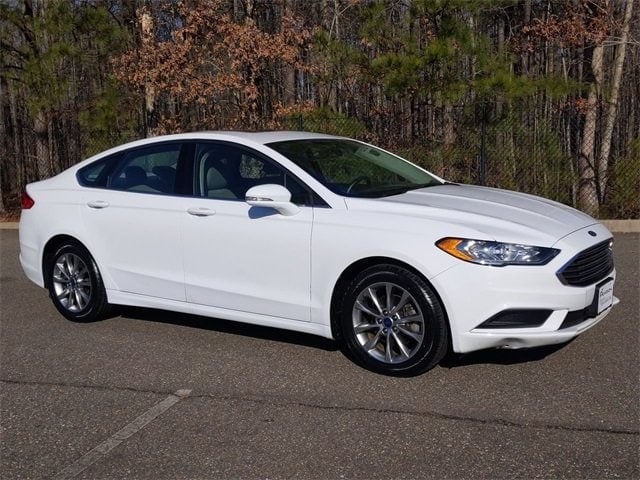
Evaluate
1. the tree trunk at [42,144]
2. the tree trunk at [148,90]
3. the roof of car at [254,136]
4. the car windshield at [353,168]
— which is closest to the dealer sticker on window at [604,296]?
the car windshield at [353,168]

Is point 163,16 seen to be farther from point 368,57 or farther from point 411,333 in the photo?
point 411,333

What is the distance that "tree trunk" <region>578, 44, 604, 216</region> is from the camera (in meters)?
11.6

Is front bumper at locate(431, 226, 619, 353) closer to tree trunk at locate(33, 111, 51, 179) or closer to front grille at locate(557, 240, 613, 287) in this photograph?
front grille at locate(557, 240, 613, 287)

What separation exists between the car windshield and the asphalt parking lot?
1.19 metres

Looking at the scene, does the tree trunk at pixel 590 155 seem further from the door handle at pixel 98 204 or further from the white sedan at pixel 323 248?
the door handle at pixel 98 204

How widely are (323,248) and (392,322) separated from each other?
0.65 m

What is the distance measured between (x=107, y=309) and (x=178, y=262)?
42.8 inches

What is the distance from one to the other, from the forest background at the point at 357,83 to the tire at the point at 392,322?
7014mm

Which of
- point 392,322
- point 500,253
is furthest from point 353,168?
point 500,253

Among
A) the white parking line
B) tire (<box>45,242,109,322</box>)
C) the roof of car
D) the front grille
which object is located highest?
the roof of car

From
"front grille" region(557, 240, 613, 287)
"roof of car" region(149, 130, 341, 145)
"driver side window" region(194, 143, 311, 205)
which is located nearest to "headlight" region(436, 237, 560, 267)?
"front grille" region(557, 240, 613, 287)

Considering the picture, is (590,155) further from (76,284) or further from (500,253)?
(76,284)

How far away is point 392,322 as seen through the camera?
183 inches

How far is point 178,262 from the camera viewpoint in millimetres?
5504
